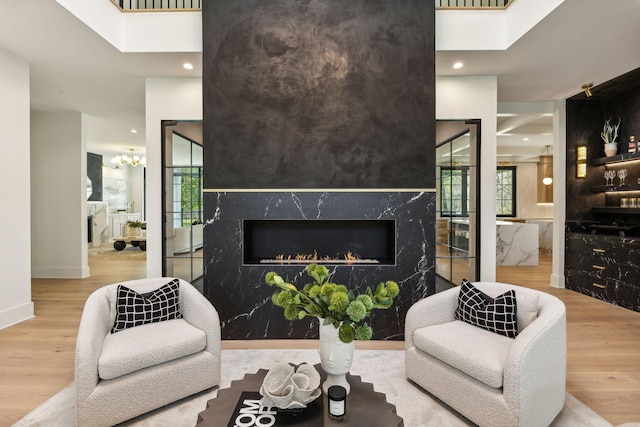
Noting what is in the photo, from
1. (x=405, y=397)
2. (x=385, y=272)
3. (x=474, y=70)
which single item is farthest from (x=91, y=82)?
(x=405, y=397)

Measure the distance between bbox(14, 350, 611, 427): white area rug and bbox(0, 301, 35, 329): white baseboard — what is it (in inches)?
79.0

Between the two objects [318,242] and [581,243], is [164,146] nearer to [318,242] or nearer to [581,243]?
[318,242]

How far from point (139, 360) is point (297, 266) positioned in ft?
5.22

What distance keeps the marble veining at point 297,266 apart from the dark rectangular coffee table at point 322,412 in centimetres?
157

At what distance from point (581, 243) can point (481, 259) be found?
82.8 inches

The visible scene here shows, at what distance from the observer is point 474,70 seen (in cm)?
419

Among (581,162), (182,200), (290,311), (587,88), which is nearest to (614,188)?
(581,162)

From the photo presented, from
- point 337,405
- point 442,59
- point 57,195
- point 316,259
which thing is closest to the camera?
point 337,405

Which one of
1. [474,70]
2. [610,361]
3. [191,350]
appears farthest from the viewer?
[474,70]

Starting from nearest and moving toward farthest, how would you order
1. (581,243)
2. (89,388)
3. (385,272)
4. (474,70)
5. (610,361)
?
(89,388) → (610,361) → (385,272) → (474,70) → (581,243)

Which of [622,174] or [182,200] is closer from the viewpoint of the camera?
[182,200]

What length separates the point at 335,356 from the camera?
1.76 metres

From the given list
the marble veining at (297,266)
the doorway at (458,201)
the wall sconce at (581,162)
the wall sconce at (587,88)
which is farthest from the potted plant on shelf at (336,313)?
the wall sconce at (581,162)

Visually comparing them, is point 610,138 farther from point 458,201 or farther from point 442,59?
point 442,59
